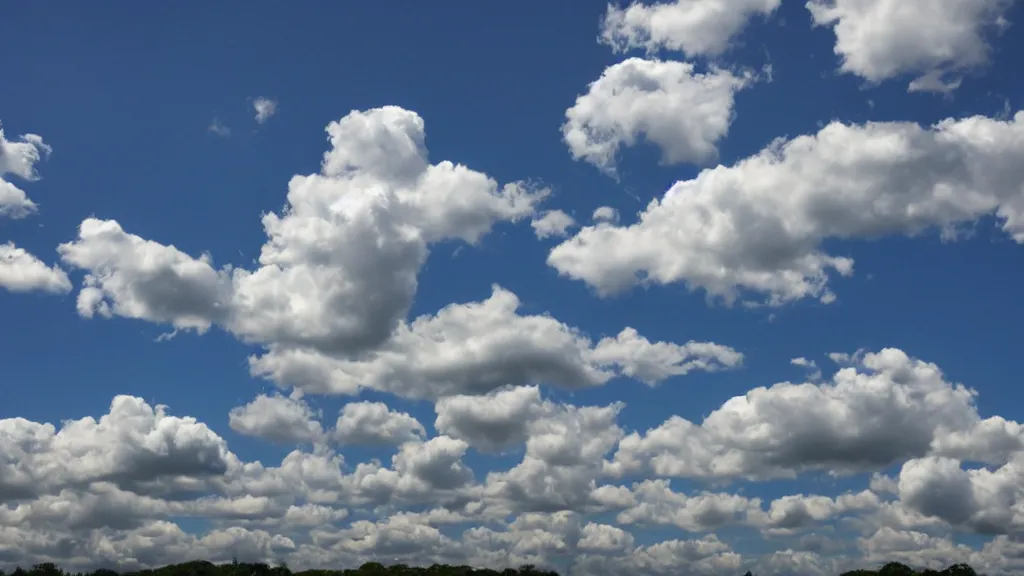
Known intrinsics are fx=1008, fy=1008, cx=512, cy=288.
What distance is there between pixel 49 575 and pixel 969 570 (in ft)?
508

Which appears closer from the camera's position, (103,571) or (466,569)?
(103,571)

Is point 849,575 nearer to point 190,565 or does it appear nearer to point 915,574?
point 915,574

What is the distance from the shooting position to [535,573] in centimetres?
18875

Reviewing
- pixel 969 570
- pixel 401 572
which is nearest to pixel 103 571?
pixel 401 572

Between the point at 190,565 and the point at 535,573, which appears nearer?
the point at 190,565

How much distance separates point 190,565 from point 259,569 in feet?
39.2

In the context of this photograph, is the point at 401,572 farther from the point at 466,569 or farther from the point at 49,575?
the point at 49,575

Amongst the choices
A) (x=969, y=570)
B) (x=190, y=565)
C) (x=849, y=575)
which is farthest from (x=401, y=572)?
(x=969, y=570)

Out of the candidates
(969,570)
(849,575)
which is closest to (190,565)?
(849,575)

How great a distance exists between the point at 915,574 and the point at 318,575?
10244 centimetres

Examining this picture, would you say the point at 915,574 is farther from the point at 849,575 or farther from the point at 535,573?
the point at 535,573

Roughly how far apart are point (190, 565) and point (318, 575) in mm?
21602

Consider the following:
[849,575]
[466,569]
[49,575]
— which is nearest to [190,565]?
[49,575]

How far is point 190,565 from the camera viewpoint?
169750mm
